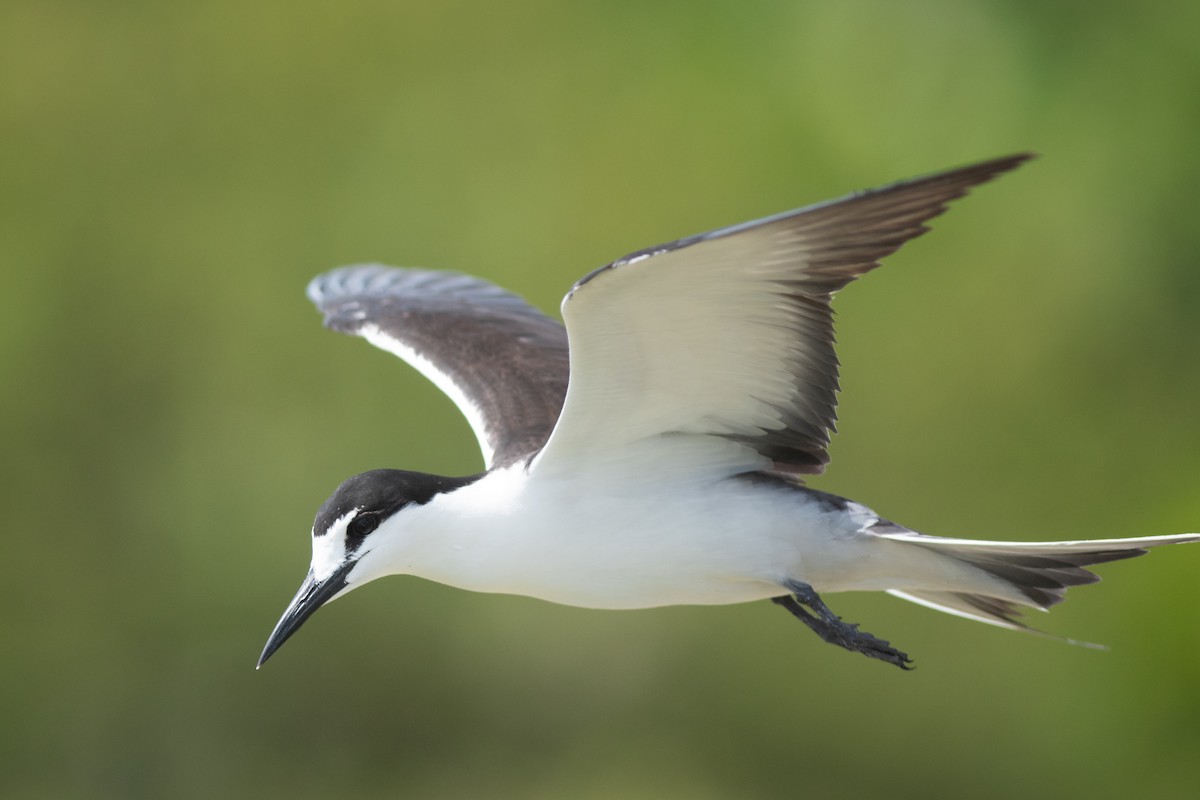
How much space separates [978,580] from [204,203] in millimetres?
10003

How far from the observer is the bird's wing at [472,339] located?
5117 millimetres

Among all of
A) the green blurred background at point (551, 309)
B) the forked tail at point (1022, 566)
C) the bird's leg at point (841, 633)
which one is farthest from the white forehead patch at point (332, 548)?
the green blurred background at point (551, 309)

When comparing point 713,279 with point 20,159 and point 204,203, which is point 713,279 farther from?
point 20,159

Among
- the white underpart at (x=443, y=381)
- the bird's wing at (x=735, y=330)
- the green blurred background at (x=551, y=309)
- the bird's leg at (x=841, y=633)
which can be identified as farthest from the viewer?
the green blurred background at (x=551, y=309)

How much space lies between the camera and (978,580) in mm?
4395

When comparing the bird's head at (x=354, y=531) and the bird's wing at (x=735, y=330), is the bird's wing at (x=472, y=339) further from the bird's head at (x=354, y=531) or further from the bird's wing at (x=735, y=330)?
the bird's wing at (x=735, y=330)

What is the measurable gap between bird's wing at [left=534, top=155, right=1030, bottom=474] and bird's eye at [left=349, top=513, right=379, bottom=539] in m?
0.43

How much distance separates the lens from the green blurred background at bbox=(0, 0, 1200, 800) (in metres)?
11.5

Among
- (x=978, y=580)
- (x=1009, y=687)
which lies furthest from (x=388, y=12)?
(x=978, y=580)

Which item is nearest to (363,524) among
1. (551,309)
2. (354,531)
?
(354,531)

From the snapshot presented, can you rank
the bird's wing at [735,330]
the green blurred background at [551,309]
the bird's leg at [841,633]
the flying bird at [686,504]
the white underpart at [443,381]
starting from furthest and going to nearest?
the green blurred background at [551,309], the white underpart at [443,381], the bird's leg at [841,633], the flying bird at [686,504], the bird's wing at [735,330]

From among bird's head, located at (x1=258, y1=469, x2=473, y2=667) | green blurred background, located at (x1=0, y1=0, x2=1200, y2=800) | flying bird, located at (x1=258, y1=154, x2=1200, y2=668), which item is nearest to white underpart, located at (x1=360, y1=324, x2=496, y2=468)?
flying bird, located at (x1=258, y1=154, x2=1200, y2=668)

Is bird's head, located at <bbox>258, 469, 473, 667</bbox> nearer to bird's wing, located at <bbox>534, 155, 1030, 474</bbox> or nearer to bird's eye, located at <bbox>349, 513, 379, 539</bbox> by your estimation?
bird's eye, located at <bbox>349, 513, 379, 539</bbox>

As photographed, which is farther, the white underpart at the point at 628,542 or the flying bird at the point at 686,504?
the white underpart at the point at 628,542
